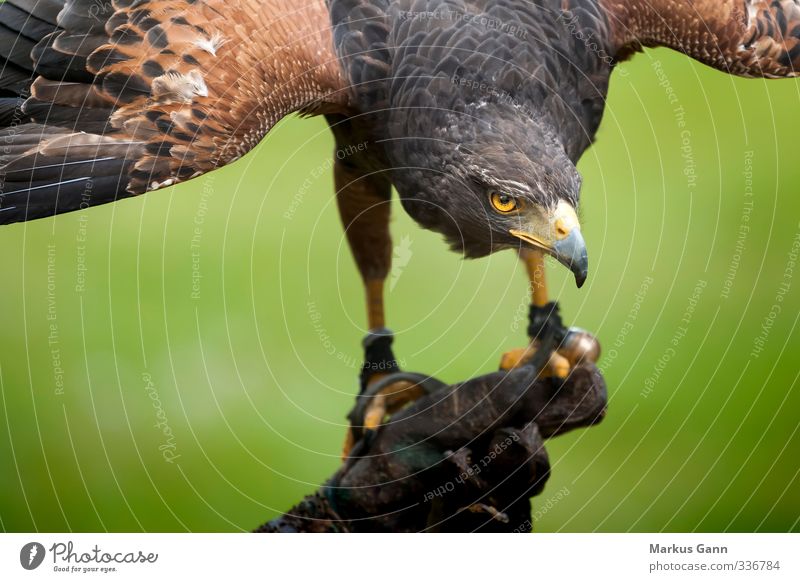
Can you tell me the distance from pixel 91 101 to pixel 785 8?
165 centimetres

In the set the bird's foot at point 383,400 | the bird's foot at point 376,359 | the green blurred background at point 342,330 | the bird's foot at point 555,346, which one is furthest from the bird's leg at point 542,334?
the green blurred background at point 342,330

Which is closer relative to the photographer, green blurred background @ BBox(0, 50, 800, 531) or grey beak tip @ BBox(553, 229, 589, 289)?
grey beak tip @ BBox(553, 229, 589, 289)

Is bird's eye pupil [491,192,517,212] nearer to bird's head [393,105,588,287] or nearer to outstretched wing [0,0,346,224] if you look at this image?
bird's head [393,105,588,287]

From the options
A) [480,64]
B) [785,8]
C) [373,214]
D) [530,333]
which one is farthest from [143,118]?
[785,8]

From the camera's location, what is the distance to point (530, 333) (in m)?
2.62

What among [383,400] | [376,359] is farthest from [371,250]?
[383,400]

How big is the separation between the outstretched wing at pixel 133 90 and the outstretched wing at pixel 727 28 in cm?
81

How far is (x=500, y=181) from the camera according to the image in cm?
197

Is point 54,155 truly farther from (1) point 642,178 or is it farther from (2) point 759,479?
(1) point 642,178

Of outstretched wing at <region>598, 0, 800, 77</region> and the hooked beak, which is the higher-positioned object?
outstretched wing at <region>598, 0, 800, 77</region>

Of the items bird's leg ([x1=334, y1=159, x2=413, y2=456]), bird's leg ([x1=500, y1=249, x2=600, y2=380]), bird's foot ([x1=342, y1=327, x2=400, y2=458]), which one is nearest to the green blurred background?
bird's leg ([x1=334, y1=159, x2=413, y2=456])

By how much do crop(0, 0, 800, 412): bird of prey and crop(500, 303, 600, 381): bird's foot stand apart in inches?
1.1

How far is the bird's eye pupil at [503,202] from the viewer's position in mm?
1988

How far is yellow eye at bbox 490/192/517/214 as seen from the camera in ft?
6.52
